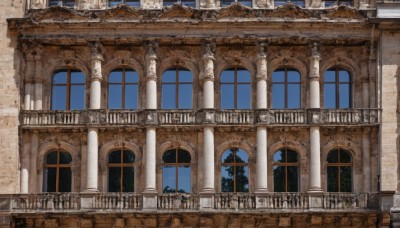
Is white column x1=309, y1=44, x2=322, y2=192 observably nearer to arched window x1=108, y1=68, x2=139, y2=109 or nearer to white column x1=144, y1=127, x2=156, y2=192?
white column x1=144, y1=127, x2=156, y2=192

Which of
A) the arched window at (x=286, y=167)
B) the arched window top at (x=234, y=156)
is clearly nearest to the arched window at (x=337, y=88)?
the arched window at (x=286, y=167)

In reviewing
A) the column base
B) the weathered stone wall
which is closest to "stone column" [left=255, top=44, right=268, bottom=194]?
the column base

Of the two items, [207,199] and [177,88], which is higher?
[177,88]

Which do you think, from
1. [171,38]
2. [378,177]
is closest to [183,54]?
[171,38]

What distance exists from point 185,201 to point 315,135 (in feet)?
19.5

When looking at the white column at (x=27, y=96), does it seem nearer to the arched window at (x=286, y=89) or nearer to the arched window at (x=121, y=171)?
the arched window at (x=121, y=171)

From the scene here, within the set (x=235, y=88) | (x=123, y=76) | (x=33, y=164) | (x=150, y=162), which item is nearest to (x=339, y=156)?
(x=235, y=88)

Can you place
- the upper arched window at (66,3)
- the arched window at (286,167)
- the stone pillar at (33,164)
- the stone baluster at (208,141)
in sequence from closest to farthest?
the stone baluster at (208,141), the stone pillar at (33,164), the arched window at (286,167), the upper arched window at (66,3)

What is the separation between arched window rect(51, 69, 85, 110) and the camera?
42.4 m

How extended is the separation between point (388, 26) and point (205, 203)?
1043cm

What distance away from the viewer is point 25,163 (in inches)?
1628

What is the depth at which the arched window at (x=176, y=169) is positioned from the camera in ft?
136

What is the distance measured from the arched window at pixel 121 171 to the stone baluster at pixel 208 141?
123 inches

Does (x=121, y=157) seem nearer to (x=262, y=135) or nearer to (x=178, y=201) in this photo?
(x=178, y=201)
